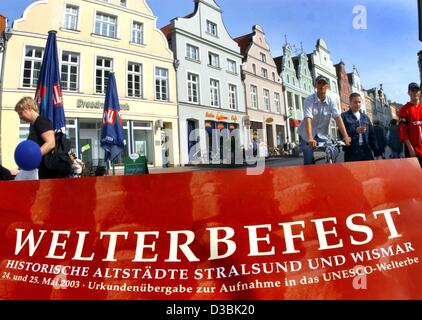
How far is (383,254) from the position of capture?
1.21 m

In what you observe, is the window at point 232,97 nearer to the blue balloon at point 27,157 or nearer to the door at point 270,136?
the door at point 270,136

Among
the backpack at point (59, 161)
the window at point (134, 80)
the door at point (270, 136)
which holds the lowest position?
the backpack at point (59, 161)

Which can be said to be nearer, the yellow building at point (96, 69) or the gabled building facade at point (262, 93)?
the yellow building at point (96, 69)

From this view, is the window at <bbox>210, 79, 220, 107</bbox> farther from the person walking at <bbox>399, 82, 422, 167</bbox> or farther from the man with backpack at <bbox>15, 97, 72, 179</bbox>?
the person walking at <bbox>399, 82, 422, 167</bbox>

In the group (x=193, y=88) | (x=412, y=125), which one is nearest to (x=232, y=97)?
(x=193, y=88)

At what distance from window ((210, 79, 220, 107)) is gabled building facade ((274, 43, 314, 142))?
68 centimetres

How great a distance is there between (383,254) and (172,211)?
91cm

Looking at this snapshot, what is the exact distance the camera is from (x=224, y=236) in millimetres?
1312

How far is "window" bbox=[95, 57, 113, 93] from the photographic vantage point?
10.1ft

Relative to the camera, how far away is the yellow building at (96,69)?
8.73 ft

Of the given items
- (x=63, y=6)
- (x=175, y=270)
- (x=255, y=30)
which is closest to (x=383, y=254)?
(x=175, y=270)

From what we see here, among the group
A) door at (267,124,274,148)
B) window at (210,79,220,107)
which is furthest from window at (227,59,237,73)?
door at (267,124,274,148)

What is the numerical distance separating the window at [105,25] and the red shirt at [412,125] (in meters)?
3.30

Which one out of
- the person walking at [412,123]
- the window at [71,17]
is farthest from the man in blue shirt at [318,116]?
the window at [71,17]
